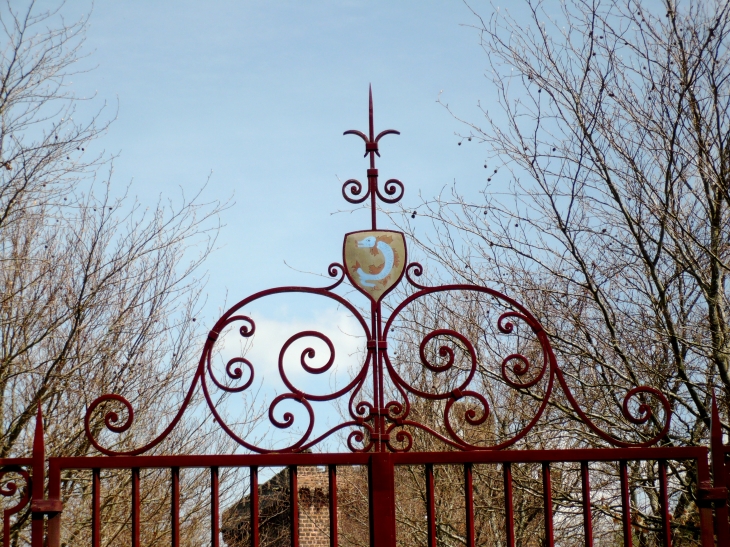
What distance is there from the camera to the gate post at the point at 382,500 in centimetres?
362

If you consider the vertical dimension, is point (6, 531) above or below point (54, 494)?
below

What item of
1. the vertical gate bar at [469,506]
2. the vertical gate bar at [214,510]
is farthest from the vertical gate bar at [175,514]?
the vertical gate bar at [469,506]

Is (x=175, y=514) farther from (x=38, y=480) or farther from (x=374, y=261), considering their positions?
(x=374, y=261)

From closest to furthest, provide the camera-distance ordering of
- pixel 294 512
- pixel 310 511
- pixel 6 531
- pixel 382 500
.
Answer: pixel 6 531
pixel 294 512
pixel 382 500
pixel 310 511

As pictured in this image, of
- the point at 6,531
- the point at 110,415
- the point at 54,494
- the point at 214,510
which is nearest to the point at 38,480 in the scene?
the point at 54,494

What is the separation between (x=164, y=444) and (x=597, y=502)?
513 centimetres

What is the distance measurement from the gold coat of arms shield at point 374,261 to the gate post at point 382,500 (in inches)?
26.8

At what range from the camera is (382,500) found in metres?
3.65

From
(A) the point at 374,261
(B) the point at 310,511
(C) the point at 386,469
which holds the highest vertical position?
(A) the point at 374,261

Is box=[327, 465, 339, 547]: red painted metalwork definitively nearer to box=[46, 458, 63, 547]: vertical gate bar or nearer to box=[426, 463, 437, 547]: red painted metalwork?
box=[426, 463, 437, 547]: red painted metalwork

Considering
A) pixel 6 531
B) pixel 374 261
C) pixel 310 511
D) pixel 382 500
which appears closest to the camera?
pixel 6 531

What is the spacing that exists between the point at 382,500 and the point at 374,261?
0.99 m

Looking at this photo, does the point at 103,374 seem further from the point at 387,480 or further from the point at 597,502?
the point at 387,480

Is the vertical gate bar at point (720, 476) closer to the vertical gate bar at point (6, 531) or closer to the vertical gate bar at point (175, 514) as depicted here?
the vertical gate bar at point (175, 514)
